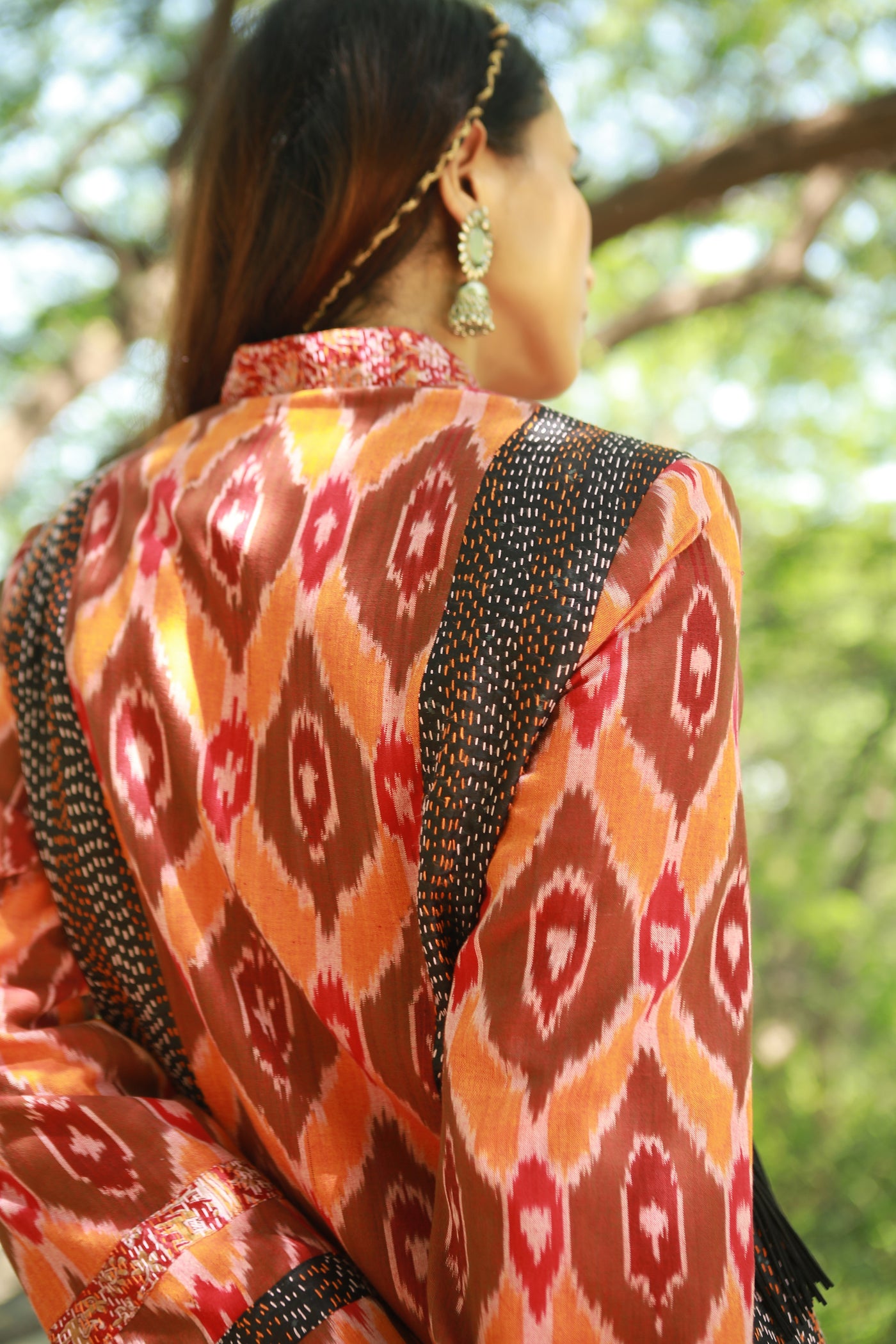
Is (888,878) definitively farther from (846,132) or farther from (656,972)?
(656,972)

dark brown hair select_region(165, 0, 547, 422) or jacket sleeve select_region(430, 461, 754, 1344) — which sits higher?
dark brown hair select_region(165, 0, 547, 422)

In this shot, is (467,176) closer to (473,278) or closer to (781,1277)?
(473,278)

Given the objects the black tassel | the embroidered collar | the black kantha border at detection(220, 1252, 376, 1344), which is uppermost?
the embroidered collar

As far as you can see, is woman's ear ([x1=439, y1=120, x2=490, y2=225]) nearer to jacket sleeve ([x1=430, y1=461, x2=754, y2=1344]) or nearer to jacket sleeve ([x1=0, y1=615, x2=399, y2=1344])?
jacket sleeve ([x1=430, y1=461, x2=754, y2=1344])

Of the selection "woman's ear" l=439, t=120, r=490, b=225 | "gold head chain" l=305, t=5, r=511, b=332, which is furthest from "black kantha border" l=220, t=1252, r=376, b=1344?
"woman's ear" l=439, t=120, r=490, b=225

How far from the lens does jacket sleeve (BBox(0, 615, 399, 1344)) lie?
77 cm

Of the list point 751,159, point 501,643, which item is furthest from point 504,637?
point 751,159

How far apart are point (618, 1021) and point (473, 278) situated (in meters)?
0.77

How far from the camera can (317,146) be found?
3.55 feet

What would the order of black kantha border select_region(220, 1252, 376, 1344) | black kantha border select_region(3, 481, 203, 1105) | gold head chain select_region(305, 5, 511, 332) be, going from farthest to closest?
gold head chain select_region(305, 5, 511, 332) < black kantha border select_region(3, 481, 203, 1105) < black kantha border select_region(220, 1252, 376, 1344)

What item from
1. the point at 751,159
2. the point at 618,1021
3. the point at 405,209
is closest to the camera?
the point at 618,1021

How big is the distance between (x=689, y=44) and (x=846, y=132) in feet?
8.87

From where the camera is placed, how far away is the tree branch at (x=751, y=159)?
3.18 meters

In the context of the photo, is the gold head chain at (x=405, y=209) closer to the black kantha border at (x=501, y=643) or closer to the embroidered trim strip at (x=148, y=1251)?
the black kantha border at (x=501, y=643)
